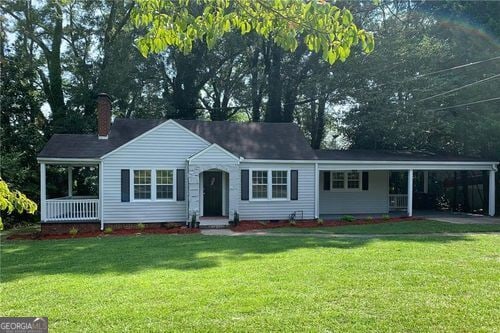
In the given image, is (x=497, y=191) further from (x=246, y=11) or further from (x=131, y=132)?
(x=246, y=11)

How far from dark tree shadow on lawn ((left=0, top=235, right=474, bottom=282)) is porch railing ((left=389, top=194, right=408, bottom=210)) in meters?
9.95

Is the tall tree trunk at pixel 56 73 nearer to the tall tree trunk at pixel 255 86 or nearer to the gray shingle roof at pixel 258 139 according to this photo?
the gray shingle roof at pixel 258 139

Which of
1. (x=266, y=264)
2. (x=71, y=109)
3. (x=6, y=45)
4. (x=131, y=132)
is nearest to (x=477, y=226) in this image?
(x=266, y=264)

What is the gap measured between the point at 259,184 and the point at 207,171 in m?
2.31

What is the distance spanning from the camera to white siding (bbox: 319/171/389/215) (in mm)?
20500

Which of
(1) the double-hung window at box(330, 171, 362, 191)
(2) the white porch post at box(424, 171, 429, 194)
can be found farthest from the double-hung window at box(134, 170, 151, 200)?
(2) the white porch post at box(424, 171, 429, 194)

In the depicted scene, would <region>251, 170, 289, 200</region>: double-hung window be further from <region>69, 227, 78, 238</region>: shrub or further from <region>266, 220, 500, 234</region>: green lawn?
<region>69, 227, 78, 238</region>: shrub

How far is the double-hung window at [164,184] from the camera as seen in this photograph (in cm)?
1650

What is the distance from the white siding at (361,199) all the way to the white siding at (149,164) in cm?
726

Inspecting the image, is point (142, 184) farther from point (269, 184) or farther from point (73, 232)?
point (269, 184)

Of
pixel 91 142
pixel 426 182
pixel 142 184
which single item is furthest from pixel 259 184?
pixel 426 182

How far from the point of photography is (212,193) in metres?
17.7

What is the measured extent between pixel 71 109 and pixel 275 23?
24.5m

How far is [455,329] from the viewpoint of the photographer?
4535mm
